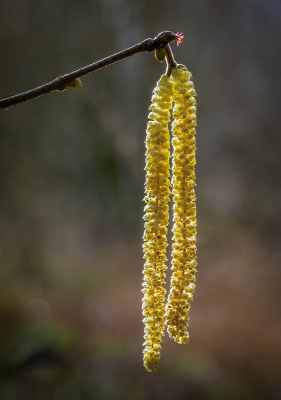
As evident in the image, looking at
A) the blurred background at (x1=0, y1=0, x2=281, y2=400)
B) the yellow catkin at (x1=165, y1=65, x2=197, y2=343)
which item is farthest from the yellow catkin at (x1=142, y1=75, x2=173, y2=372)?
the blurred background at (x1=0, y1=0, x2=281, y2=400)

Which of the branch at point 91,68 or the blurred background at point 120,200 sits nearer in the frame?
the branch at point 91,68

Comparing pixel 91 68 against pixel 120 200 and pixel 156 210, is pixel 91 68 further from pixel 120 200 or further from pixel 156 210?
pixel 120 200

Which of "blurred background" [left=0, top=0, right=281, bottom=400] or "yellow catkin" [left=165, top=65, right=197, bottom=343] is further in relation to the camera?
"blurred background" [left=0, top=0, right=281, bottom=400]

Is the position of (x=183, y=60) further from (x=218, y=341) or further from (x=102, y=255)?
(x=218, y=341)

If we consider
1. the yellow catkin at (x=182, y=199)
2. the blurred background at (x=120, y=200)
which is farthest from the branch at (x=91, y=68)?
the blurred background at (x=120, y=200)

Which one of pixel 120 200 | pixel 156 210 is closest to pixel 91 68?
pixel 156 210

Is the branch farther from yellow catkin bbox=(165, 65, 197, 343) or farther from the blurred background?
the blurred background

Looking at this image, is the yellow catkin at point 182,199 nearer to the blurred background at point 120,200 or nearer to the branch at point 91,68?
the branch at point 91,68
